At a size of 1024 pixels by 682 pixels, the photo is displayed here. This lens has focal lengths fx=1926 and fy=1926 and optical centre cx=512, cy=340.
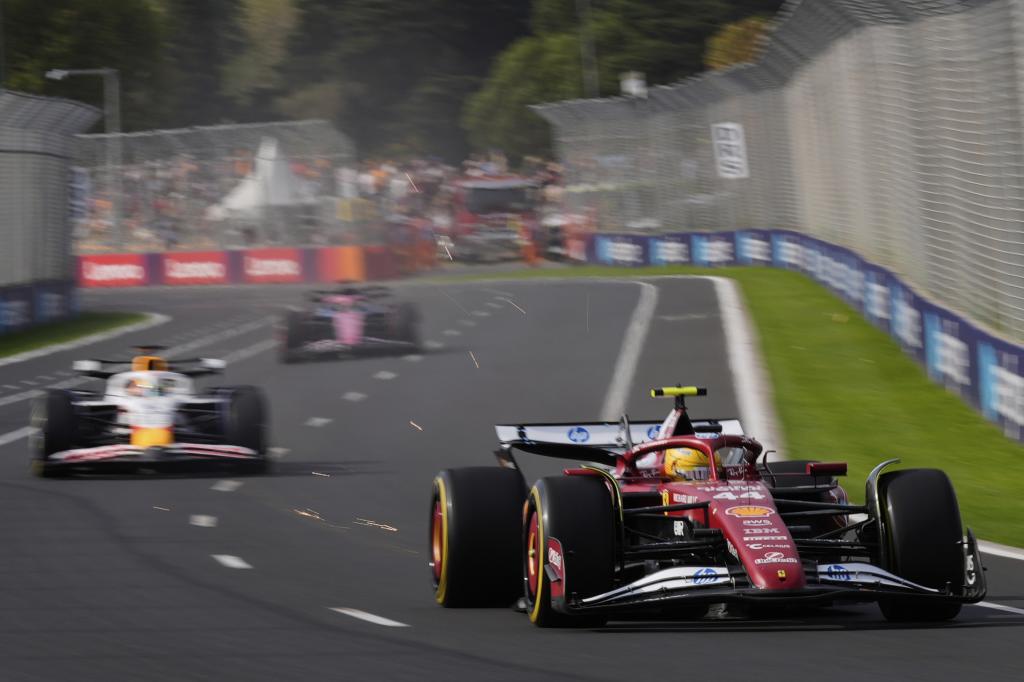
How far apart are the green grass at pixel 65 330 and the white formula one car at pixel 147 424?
13184 mm

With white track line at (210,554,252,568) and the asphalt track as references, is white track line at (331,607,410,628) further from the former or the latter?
white track line at (210,554,252,568)

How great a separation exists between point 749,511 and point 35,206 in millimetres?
28617

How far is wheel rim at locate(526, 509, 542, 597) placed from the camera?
9.12 metres

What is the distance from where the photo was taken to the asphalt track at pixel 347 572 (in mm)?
8008

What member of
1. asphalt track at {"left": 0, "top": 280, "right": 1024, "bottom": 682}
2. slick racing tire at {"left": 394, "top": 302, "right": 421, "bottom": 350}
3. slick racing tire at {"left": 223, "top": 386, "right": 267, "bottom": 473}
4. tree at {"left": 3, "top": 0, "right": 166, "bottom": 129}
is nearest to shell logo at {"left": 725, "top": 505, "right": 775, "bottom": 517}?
asphalt track at {"left": 0, "top": 280, "right": 1024, "bottom": 682}

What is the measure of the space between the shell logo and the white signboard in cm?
Answer: 3372

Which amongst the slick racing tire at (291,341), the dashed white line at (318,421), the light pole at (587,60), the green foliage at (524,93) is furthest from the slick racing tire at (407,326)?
the green foliage at (524,93)

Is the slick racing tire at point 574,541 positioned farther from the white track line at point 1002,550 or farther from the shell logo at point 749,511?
the white track line at point 1002,550

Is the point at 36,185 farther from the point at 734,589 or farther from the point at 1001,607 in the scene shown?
the point at 734,589

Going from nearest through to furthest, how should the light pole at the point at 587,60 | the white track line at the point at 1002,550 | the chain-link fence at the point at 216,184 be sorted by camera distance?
the white track line at the point at 1002,550 → the chain-link fence at the point at 216,184 → the light pole at the point at 587,60

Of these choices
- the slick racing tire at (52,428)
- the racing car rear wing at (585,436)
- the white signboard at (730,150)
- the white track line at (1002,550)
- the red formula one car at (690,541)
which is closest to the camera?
the red formula one car at (690,541)

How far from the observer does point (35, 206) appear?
35.5 meters

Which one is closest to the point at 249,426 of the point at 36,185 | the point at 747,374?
the point at 747,374

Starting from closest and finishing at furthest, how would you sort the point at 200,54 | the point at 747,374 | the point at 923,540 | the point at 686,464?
the point at 923,540, the point at 686,464, the point at 747,374, the point at 200,54
